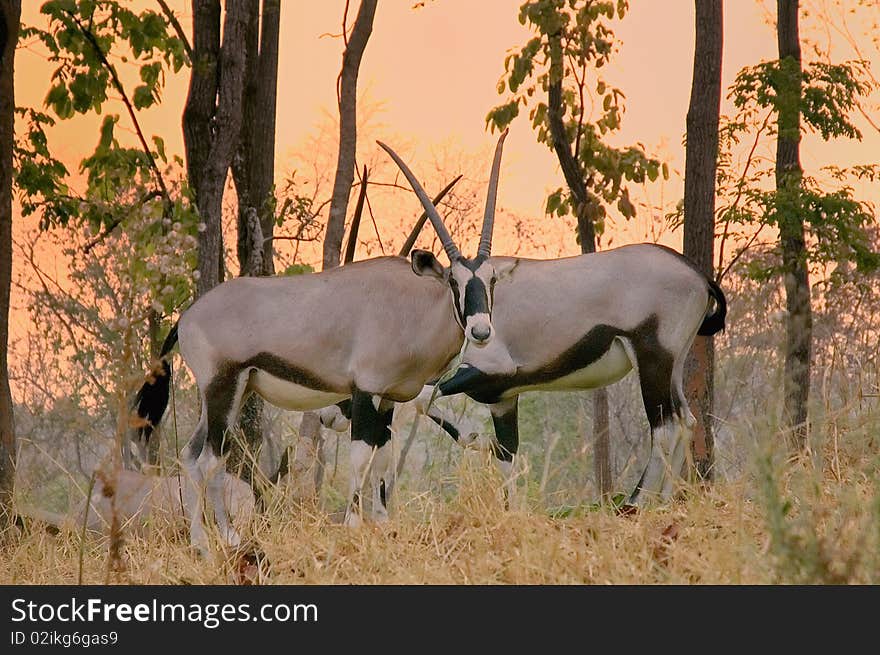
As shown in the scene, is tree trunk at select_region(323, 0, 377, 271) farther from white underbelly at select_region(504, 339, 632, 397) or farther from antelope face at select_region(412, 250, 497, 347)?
antelope face at select_region(412, 250, 497, 347)

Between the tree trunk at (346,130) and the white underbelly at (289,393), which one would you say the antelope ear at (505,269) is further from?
the tree trunk at (346,130)

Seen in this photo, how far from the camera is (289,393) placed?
279 inches

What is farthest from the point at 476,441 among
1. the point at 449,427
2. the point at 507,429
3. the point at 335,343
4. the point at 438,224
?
the point at 438,224

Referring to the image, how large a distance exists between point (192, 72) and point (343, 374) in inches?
139

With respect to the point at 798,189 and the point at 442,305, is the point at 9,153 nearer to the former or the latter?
the point at 442,305

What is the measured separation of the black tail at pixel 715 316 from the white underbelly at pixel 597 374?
22.6 inches

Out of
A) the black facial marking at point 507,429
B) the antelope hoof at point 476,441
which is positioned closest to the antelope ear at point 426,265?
the antelope hoof at point 476,441

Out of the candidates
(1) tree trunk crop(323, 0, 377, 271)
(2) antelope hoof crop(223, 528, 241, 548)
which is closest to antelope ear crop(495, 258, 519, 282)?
(2) antelope hoof crop(223, 528, 241, 548)

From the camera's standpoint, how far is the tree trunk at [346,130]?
10.5 m

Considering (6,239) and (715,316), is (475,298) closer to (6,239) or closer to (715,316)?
(715,316)

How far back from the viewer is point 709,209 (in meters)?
10.3

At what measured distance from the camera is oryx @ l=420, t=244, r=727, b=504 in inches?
288

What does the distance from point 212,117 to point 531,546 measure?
4.98 metres
